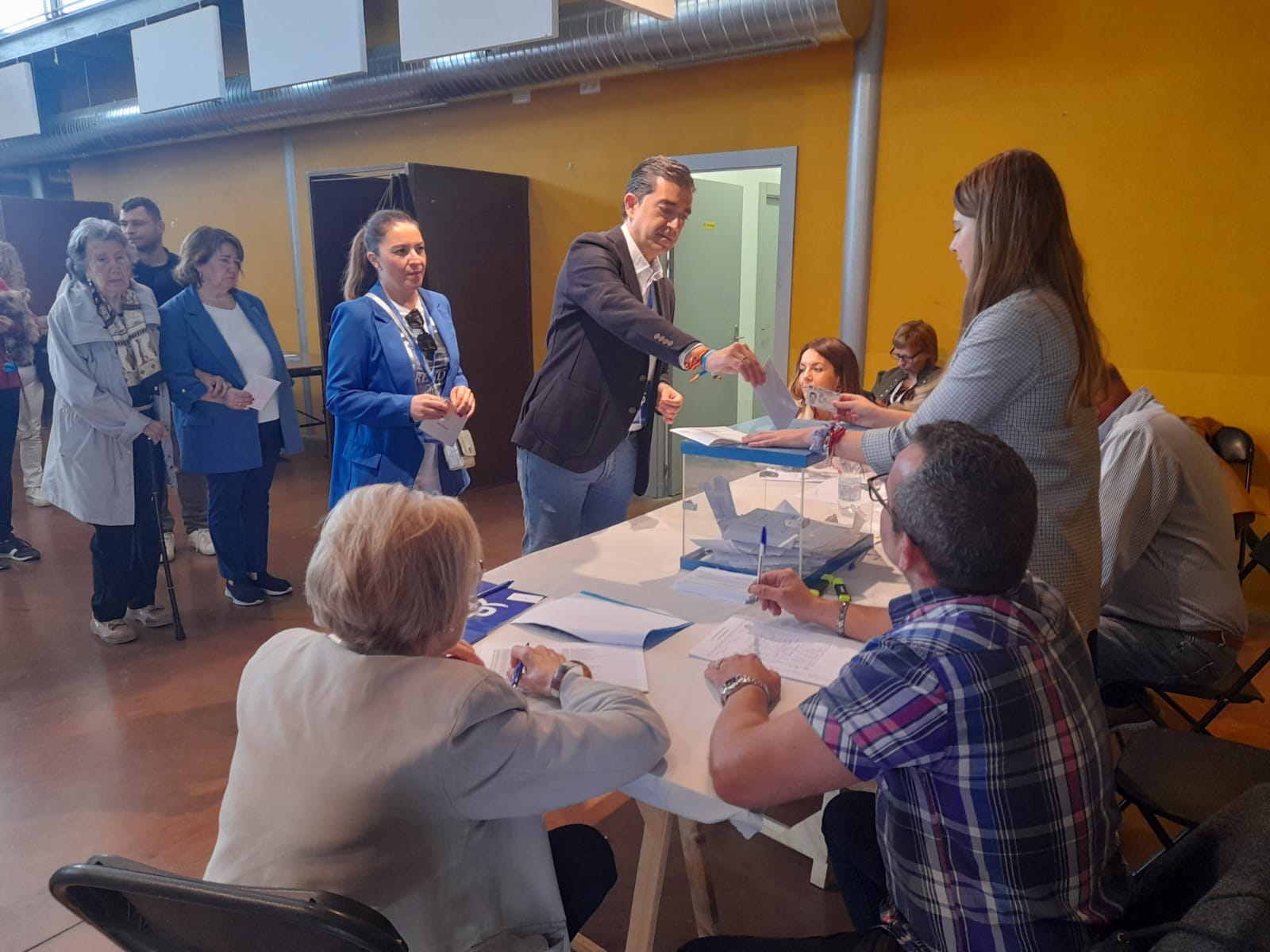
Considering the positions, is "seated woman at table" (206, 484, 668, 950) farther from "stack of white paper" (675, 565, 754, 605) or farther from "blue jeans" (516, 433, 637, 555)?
"blue jeans" (516, 433, 637, 555)

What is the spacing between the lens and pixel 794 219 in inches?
194

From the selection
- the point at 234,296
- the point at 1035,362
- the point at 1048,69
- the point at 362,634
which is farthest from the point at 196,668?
the point at 1048,69

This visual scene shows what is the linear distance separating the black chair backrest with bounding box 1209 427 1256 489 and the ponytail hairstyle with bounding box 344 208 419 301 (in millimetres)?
3362

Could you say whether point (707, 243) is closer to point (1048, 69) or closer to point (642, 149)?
point (642, 149)

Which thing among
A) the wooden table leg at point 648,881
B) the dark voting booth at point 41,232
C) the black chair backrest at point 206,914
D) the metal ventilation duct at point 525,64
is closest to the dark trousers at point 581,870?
the wooden table leg at point 648,881

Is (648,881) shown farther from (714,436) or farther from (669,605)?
(714,436)

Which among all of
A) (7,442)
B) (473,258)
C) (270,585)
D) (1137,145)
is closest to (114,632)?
(270,585)

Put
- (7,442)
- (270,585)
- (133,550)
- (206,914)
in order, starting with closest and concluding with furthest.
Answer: (206,914), (133,550), (270,585), (7,442)

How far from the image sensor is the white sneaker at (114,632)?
3596mm

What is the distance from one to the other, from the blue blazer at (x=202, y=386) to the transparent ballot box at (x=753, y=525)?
2307 millimetres

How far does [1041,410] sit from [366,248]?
2.19 meters

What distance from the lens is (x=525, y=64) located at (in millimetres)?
5074

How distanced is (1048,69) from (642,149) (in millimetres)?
2374

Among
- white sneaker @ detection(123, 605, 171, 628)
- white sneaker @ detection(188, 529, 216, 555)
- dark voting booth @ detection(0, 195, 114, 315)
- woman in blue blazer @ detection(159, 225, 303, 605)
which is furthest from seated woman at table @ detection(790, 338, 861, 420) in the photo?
dark voting booth @ detection(0, 195, 114, 315)
